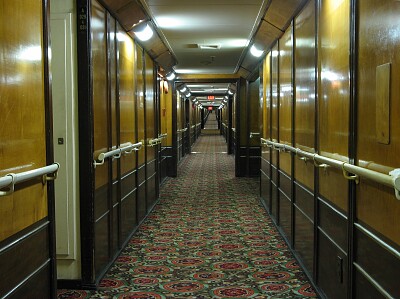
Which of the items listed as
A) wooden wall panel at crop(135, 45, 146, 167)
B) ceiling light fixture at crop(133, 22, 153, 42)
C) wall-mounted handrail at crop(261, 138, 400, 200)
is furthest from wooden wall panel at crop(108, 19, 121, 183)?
wall-mounted handrail at crop(261, 138, 400, 200)

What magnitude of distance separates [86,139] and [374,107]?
2.37 m

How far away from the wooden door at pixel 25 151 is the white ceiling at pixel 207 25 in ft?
9.81

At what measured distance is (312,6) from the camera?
428 centimetres

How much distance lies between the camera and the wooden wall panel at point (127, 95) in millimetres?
5438

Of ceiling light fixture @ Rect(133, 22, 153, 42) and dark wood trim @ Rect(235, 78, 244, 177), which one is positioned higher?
ceiling light fixture @ Rect(133, 22, 153, 42)

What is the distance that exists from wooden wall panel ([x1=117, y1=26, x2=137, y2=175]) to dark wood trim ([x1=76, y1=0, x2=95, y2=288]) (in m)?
1.23

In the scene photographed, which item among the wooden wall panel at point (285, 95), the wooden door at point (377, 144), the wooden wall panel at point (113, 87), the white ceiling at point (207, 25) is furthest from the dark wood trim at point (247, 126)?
the wooden door at point (377, 144)

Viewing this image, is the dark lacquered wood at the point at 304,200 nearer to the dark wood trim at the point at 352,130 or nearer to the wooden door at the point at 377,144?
the dark wood trim at the point at 352,130

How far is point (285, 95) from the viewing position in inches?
233

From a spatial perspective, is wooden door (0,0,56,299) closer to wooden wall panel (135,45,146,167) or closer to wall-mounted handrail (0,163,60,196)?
wall-mounted handrail (0,163,60,196)

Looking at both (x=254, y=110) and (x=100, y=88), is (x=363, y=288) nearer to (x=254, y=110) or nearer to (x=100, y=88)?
(x=100, y=88)

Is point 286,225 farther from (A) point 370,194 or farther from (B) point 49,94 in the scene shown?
(B) point 49,94

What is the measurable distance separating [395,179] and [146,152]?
568cm

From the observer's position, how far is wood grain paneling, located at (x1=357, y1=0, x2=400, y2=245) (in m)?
2.27
